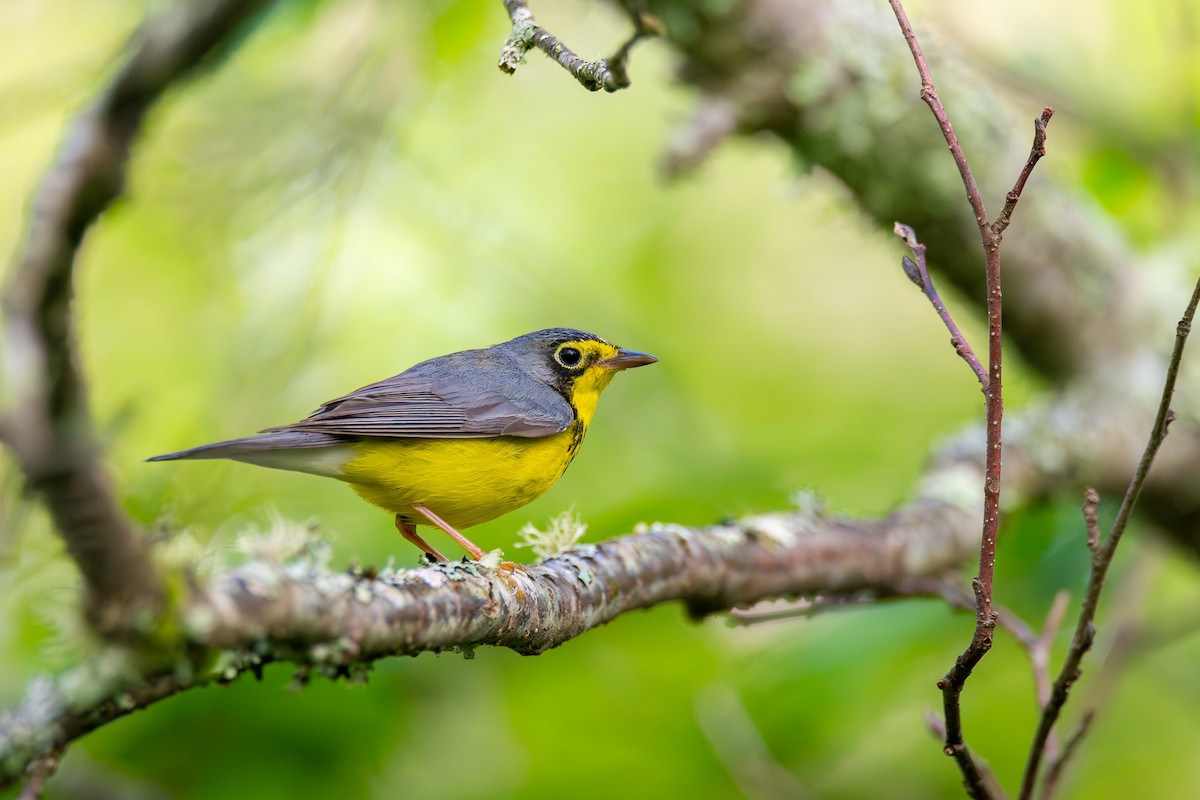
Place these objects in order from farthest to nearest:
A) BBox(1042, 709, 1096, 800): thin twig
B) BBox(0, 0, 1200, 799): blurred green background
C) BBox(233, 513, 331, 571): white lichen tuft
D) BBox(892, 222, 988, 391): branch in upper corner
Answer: BBox(0, 0, 1200, 799): blurred green background, BBox(1042, 709, 1096, 800): thin twig, BBox(892, 222, 988, 391): branch in upper corner, BBox(233, 513, 331, 571): white lichen tuft

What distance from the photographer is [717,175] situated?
29.7ft

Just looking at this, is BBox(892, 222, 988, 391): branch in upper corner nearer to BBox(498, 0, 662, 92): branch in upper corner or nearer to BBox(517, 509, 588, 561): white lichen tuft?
BBox(498, 0, 662, 92): branch in upper corner

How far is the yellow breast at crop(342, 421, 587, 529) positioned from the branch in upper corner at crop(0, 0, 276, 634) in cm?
230

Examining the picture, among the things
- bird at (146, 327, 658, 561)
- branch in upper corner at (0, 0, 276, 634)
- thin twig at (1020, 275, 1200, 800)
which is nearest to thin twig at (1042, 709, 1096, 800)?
thin twig at (1020, 275, 1200, 800)

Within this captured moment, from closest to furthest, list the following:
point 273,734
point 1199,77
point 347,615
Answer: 1. point 347,615
2. point 273,734
3. point 1199,77

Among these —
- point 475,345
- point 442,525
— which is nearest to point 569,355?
point 442,525

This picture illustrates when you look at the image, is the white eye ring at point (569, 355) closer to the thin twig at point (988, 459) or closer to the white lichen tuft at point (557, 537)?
the white lichen tuft at point (557, 537)

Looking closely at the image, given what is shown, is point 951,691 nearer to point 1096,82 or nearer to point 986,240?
point 986,240

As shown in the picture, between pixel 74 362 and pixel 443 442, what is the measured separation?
2684 mm

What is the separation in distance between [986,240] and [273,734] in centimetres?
323

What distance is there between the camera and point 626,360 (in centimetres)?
480

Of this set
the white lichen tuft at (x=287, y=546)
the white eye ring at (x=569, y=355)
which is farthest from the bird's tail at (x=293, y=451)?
the white eye ring at (x=569, y=355)

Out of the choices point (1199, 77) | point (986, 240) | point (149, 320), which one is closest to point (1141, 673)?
point (1199, 77)

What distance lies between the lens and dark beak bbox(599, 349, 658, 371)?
15.5ft
